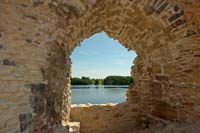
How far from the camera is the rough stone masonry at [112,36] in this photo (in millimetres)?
2785

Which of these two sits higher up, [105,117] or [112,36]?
[112,36]

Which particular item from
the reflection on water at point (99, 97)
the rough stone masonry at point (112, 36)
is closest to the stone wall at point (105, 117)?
the rough stone masonry at point (112, 36)

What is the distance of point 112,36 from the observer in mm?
5320

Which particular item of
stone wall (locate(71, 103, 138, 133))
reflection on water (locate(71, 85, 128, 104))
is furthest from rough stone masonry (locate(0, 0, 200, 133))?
reflection on water (locate(71, 85, 128, 104))

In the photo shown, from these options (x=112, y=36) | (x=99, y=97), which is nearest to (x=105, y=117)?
(x=112, y=36)

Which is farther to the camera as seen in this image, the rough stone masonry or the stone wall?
the stone wall

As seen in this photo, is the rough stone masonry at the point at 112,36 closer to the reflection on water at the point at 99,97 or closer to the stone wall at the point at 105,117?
the stone wall at the point at 105,117

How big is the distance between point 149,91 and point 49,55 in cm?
265

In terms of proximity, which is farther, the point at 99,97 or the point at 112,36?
the point at 99,97

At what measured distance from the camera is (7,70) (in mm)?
2656

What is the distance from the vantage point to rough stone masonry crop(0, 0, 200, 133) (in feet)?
9.14

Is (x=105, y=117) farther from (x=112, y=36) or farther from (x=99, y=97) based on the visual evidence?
(x=99, y=97)

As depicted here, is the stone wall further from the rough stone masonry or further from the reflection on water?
the reflection on water

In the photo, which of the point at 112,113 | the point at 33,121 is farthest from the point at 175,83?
the point at 33,121
